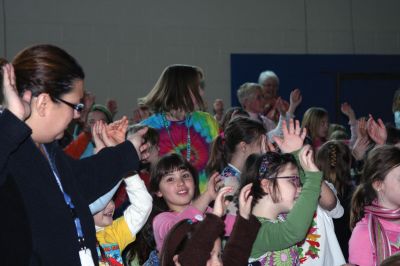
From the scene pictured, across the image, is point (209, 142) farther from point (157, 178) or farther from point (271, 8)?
point (271, 8)

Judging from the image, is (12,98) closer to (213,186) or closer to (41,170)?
(41,170)

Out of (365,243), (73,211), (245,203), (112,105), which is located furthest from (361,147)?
(73,211)

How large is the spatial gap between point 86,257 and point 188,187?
1.65 m

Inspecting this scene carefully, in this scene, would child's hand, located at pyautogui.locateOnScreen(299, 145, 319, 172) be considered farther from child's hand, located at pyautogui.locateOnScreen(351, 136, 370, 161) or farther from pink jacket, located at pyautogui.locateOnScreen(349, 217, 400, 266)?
child's hand, located at pyautogui.locateOnScreen(351, 136, 370, 161)

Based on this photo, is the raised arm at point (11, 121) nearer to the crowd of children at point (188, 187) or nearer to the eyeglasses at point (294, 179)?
the crowd of children at point (188, 187)

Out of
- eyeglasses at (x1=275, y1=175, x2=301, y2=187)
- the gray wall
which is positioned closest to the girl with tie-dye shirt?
eyeglasses at (x1=275, y1=175, x2=301, y2=187)

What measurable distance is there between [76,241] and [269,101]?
541 centimetres

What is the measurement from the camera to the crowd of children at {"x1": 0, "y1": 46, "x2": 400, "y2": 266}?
72.0 inches

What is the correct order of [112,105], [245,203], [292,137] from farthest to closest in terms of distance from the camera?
[112,105], [292,137], [245,203]

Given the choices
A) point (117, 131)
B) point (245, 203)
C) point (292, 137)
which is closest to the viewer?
point (117, 131)

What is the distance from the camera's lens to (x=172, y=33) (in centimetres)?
829

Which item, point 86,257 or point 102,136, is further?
point 102,136

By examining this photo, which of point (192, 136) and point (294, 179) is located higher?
point (192, 136)

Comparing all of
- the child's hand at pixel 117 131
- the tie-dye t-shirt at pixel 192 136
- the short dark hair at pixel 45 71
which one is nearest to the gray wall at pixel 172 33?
the tie-dye t-shirt at pixel 192 136
